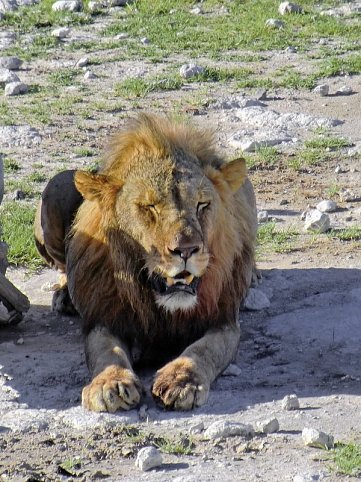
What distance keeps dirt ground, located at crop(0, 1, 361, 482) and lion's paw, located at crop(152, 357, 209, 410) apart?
5cm

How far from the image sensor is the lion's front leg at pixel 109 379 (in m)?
5.59

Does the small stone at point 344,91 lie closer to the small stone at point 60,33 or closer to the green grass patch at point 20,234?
the small stone at point 60,33

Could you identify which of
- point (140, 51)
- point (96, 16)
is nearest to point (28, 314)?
point (140, 51)

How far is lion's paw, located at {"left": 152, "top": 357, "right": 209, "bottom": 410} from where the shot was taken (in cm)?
561

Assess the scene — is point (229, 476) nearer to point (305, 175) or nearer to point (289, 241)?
point (289, 241)

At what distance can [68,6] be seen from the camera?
14.5 m

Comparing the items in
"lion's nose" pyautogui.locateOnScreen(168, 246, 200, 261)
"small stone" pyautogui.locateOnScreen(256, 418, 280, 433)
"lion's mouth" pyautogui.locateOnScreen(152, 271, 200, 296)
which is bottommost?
"small stone" pyautogui.locateOnScreen(256, 418, 280, 433)

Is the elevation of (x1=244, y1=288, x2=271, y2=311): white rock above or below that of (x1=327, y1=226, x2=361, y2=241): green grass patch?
above

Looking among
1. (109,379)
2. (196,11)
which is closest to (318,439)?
(109,379)

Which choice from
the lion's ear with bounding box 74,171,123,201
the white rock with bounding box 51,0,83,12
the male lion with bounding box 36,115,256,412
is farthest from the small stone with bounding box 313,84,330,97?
the lion's ear with bounding box 74,171,123,201

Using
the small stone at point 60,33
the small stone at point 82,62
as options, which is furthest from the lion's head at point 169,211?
the small stone at point 60,33

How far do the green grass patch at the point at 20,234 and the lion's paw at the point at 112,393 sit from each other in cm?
237

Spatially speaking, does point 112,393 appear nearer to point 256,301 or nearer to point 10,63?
point 256,301

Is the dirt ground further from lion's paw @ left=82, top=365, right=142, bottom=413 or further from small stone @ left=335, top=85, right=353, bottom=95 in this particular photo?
small stone @ left=335, top=85, right=353, bottom=95
